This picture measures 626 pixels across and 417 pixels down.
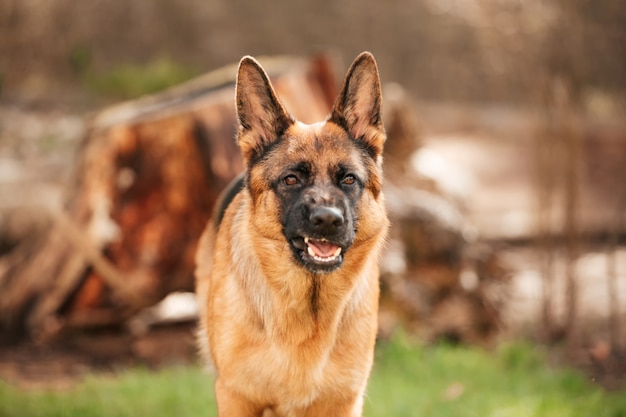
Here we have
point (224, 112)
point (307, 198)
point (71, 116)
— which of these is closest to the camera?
point (307, 198)

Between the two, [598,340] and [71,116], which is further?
[71,116]

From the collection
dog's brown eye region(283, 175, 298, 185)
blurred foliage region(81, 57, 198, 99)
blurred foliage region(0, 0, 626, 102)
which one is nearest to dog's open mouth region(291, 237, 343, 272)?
dog's brown eye region(283, 175, 298, 185)

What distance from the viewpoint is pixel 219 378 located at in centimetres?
389

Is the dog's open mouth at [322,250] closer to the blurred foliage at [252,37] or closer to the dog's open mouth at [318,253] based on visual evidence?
the dog's open mouth at [318,253]

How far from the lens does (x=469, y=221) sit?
364 inches

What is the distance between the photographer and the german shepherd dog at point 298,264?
3707 mm

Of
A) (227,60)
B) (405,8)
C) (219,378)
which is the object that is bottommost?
(219,378)

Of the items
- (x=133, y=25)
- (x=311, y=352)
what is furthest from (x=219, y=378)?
(x=133, y=25)

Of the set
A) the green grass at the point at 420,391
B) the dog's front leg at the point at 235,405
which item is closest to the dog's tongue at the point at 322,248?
the dog's front leg at the point at 235,405

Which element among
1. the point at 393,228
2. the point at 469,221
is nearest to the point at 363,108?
the point at 393,228

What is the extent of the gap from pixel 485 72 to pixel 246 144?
16474mm

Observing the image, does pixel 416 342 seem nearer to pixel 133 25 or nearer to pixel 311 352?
pixel 311 352

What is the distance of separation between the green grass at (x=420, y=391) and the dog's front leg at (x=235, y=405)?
1.48m

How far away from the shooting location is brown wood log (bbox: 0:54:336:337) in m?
6.66
